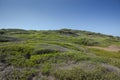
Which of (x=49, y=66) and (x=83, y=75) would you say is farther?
(x=49, y=66)

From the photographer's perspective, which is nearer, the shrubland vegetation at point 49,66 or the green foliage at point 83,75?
the green foliage at point 83,75

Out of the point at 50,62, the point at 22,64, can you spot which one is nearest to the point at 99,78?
the point at 50,62

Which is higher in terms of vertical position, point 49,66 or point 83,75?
point 49,66

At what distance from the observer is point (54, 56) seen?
76.7ft

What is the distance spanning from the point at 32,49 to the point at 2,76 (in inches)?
313

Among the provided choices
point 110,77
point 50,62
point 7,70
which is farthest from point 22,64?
point 110,77

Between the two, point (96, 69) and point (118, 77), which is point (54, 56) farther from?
point (118, 77)

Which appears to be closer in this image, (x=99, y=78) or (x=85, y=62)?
(x=99, y=78)

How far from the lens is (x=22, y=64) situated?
70.1 ft

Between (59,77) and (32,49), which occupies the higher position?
(32,49)

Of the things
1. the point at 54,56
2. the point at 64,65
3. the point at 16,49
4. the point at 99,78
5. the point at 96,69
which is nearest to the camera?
the point at 99,78

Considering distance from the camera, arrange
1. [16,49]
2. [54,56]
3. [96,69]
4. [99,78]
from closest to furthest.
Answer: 1. [99,78]
2. [96,69]
3. [54,56]
4. [16,49]

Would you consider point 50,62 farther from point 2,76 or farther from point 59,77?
point 2,76

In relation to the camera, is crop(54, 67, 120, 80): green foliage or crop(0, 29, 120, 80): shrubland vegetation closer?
crop(54, 67, 120, 80): green foliage
